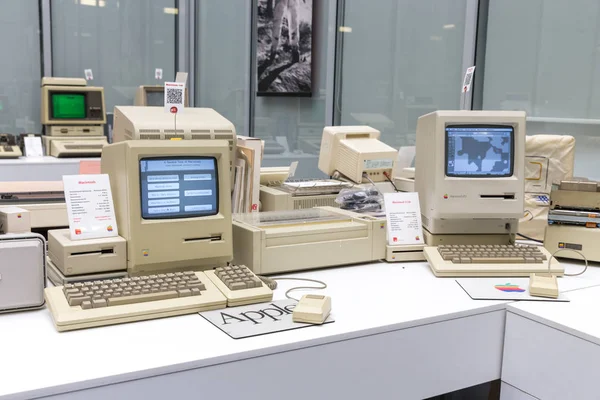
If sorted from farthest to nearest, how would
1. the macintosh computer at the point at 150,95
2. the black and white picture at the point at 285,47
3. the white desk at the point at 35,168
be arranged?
the black and white picture at the point at 285,47
the macintosh computer at the point at 150,95
the white desk at the point at 35,168

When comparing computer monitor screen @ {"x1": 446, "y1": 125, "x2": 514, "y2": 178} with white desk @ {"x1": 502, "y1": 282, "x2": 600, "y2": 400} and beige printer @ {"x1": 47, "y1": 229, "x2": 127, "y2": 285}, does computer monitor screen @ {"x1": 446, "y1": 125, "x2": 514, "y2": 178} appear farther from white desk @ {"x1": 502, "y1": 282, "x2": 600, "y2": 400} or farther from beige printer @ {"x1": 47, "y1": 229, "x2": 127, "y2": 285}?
beige printer @ {"x1": 47, "y1": 229, "x2": 127, "y2": 285}

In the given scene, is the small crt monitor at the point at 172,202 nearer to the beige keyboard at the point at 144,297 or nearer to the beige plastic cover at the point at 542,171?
the beige keyboard at the point at 144,297

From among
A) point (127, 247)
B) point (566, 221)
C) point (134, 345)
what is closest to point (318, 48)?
point (566, 221)

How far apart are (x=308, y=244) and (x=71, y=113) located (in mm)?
3512

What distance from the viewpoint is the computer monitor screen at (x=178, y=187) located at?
1.64 m

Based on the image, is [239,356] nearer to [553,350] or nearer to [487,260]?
[553,350]

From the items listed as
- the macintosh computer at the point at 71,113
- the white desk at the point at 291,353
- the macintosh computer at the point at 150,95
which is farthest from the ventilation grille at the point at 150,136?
the macintosh computer at the point at 150,95

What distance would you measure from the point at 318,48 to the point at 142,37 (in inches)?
69.3

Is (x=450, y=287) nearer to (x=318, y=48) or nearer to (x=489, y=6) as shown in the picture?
(x=489, y=6)

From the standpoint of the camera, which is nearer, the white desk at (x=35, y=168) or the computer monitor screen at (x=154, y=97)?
the white desk at (x=35, y=168)

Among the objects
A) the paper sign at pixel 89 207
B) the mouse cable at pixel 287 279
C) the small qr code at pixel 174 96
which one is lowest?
the mouse cable at pixel 287 279

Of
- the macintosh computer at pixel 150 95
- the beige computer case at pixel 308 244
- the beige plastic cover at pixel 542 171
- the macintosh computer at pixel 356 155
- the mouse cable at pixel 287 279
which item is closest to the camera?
the mouse cable at pixel 287 279

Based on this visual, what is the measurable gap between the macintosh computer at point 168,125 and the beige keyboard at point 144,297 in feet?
1.54

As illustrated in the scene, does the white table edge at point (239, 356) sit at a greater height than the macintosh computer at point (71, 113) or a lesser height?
lesser
